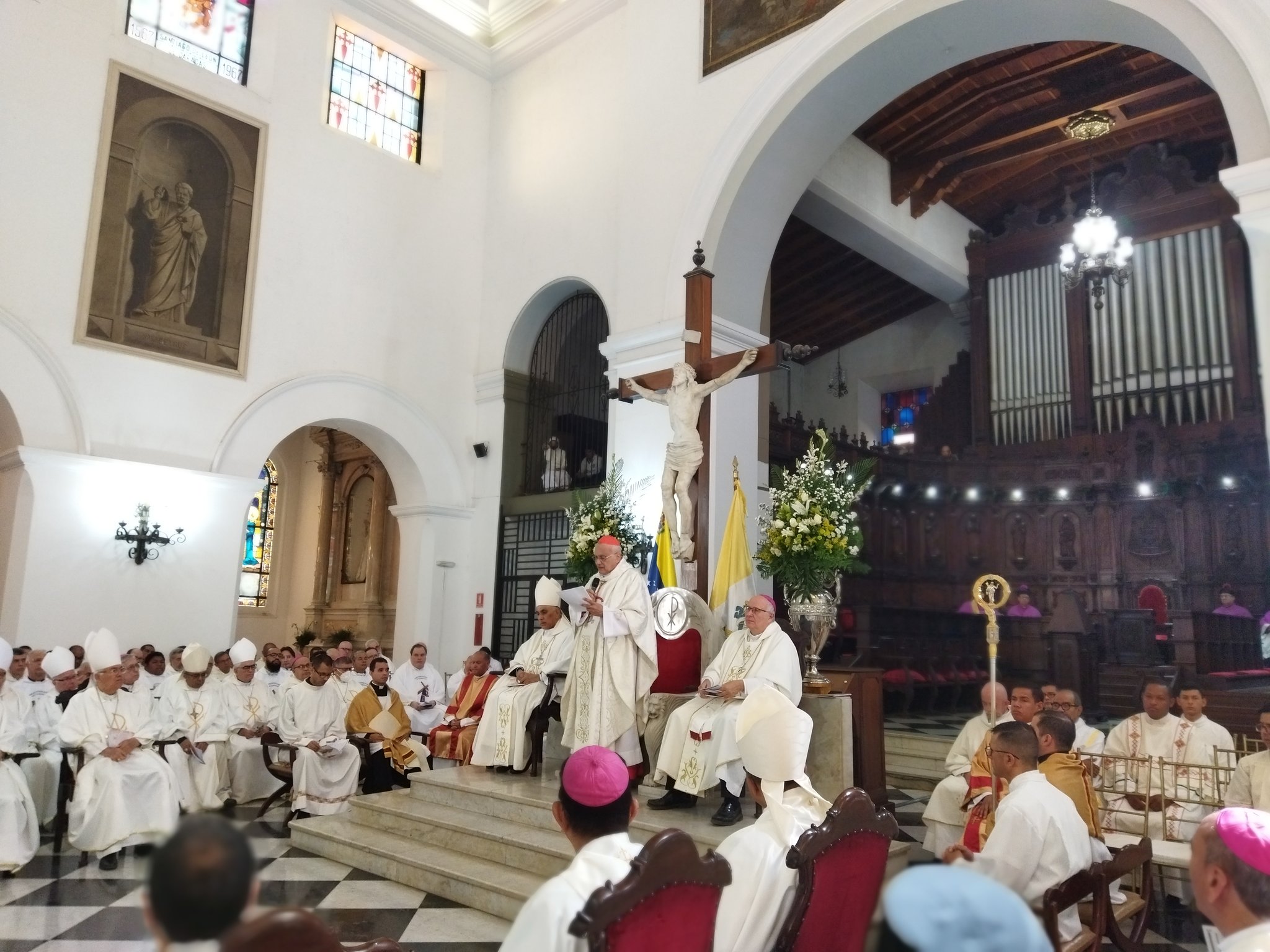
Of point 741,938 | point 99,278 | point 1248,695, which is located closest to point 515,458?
point 99,278

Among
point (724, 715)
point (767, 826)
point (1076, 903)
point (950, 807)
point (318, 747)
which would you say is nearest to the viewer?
point (767, 826)

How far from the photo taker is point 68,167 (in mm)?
9617

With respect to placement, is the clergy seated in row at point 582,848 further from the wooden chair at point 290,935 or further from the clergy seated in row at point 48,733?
the clergy seated in row at point 48,733

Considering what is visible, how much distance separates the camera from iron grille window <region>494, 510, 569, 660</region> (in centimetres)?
1160

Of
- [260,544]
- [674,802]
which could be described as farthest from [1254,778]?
[260,544]

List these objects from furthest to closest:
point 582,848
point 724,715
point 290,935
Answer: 1. point 724,715
2. point 582,848
3. point 290,935

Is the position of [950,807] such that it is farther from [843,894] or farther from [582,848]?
[582,848]

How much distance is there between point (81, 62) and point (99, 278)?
216cm

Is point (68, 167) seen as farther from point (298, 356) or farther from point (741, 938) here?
point (741, 938)

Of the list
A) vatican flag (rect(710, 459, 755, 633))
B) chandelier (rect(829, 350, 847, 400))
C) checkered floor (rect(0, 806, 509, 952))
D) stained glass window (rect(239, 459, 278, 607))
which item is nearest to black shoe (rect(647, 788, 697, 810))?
checkered floor (rect(0, 806, 509, 952))

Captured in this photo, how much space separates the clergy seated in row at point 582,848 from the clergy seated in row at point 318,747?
235 inches

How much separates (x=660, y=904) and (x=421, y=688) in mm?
8118

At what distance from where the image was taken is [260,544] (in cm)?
1789

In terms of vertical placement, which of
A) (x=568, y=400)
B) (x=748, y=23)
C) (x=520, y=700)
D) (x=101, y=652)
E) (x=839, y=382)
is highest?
(x=748, y=23)
